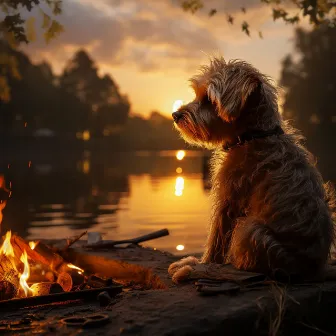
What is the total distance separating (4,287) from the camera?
20.7 feet

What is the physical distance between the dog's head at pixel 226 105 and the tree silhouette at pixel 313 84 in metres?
64.4

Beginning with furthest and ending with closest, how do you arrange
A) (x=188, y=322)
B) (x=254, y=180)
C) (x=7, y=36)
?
1. (x=7, y=36)
2. (x=254, y=180)
3. (x=188, y=322)

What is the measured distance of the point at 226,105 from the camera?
18.4 ft

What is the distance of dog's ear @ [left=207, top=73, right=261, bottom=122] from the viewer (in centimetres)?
554

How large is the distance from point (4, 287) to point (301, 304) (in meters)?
3.36

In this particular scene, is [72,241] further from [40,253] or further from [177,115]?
[177,115]

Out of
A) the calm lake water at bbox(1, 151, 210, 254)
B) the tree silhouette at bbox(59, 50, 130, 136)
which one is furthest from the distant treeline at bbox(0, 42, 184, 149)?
the calm lake water at bbox(1, 151, 210, 254)

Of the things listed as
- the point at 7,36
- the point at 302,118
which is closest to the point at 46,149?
the point at 302,118

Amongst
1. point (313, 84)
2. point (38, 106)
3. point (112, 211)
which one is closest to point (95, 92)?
point (38, 106)

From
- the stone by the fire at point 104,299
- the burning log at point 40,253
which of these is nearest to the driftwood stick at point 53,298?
the stone by the fire at point 104,299

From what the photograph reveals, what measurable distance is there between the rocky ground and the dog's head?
1.64 metres

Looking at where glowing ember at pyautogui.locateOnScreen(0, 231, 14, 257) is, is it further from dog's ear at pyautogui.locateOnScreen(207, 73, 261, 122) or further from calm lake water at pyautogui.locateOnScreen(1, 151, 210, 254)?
dog's ear at pyautogui.locateOnScreen(207, 73, 261, 122)

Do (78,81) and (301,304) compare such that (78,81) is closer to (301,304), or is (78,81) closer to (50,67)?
(50,67)

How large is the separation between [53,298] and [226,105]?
265 cm
